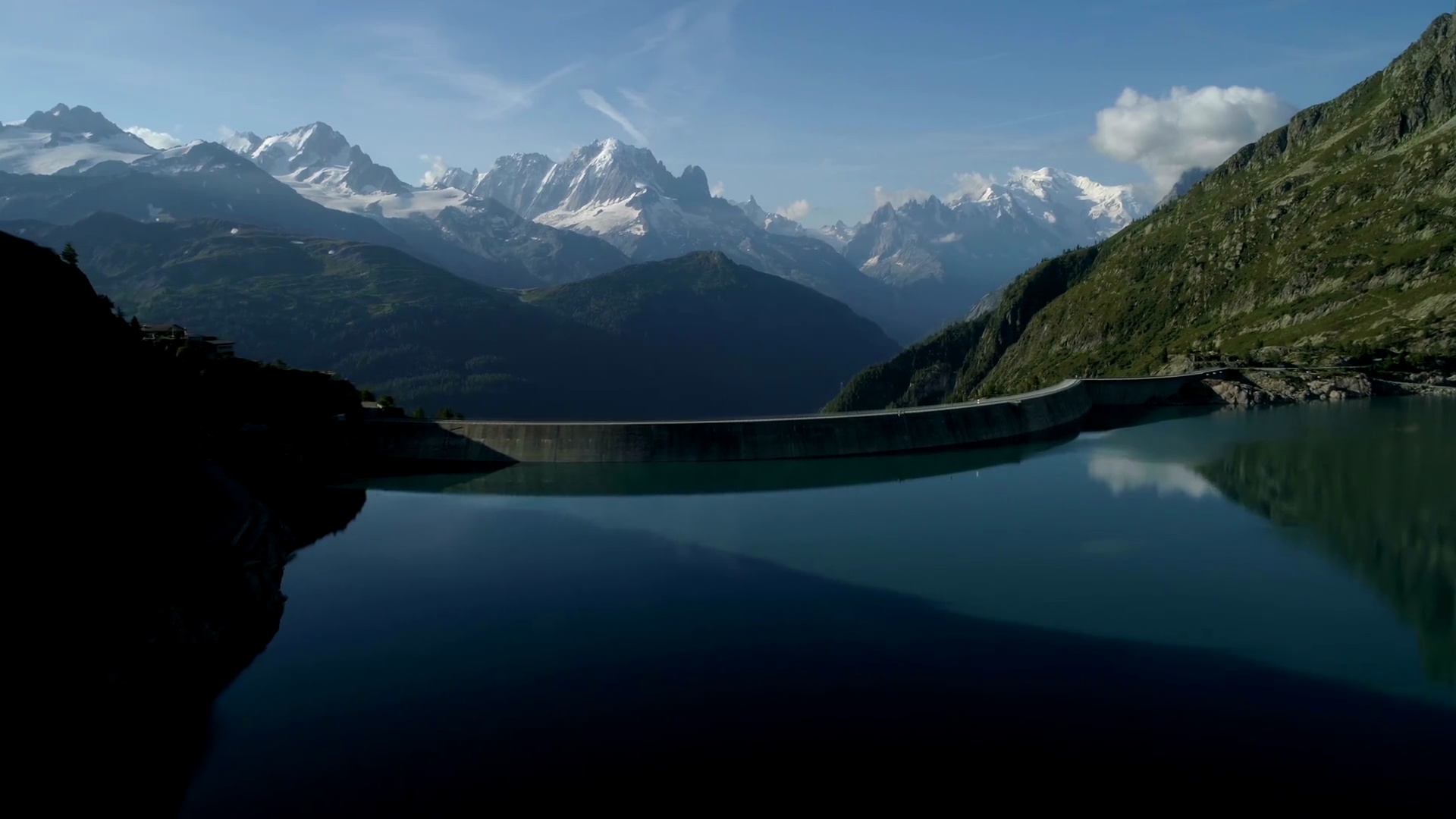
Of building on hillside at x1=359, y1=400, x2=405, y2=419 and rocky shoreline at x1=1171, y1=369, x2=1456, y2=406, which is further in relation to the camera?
rocky shoreline at x1=1171, y1=369, x2=1456, y2=406

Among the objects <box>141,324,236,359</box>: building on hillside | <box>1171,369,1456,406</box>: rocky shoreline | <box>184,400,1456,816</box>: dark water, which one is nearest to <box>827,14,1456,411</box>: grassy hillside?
<box>1171,369,1456,406</box>: rocky shoreline

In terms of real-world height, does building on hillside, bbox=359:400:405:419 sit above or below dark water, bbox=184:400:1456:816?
above

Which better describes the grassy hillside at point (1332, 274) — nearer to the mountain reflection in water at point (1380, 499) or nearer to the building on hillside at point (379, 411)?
the mountain reflection in water at point (1380, 499)

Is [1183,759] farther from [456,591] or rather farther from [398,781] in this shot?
[456,591]

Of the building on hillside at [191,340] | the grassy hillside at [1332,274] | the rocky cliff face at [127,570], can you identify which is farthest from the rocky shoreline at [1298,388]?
the rocky cliff face at [127,570]

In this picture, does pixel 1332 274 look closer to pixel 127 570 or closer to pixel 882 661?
pixel 882 661

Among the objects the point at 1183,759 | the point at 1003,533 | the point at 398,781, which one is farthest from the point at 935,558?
the point at 398,781

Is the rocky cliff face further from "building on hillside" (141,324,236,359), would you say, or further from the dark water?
"building on hillside" (141,324,236,359)
